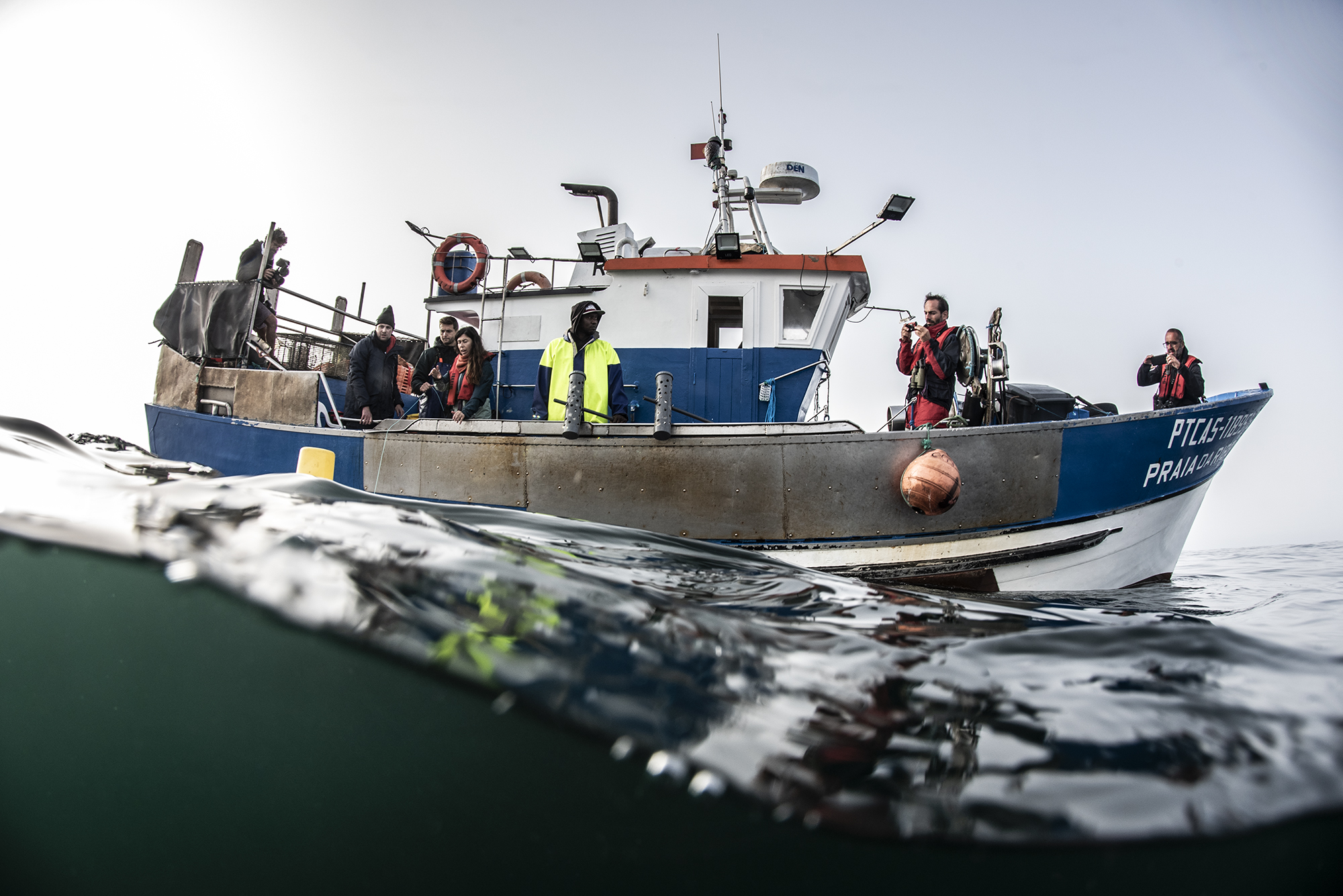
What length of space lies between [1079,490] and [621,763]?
4.58 m

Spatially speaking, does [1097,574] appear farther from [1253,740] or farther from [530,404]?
[530,404]

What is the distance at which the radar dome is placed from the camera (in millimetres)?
6914

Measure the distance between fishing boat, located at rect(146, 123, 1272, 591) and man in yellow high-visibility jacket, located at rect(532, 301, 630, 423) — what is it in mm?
367

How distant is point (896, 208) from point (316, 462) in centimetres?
488

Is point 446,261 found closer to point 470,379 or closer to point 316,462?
point 470,379

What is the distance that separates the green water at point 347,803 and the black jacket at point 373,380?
5.62 m

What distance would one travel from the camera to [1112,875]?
2.97 feet

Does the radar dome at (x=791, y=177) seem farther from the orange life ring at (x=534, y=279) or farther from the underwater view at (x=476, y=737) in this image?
the underwater view at (x=476, y=737)

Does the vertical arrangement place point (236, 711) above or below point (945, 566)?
above

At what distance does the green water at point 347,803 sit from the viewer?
89cm

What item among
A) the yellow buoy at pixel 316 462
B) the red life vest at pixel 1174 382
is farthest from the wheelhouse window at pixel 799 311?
the yellow buoy at pixel 316 462

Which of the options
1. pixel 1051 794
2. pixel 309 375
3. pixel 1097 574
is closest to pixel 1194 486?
pixel 1097 574

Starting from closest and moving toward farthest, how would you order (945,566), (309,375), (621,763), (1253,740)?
(621,763) < (1253,740) < (945,566) < (309,375)

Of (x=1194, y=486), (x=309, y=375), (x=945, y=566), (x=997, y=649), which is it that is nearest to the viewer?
(x=997, y=649)
